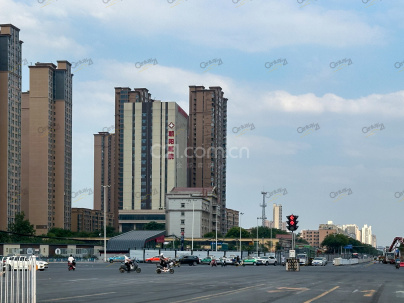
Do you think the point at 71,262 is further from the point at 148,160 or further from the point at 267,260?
the point at 148,160

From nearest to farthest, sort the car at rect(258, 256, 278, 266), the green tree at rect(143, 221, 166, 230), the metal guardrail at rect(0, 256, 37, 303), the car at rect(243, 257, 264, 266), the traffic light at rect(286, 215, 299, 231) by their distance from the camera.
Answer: the metal guardrail at rect(0, 256, 37, 303), the traffic light at rect(286, 215, 299, 231), the car at rect(243, 257, 264, 266), the car at rect(258, 256, 278, 266), the green tree at rect(143, 221, 166, 230)

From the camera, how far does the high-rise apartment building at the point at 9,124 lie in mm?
167750

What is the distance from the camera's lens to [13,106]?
173375mm

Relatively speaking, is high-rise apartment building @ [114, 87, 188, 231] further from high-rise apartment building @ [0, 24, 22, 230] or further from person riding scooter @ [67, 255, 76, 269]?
person riding scooter @ [67, 255, 76, 269]

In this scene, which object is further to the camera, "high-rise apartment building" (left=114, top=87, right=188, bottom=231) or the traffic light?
"high-rise apartment building" (left=114, top=87, right=188, bottom=231)

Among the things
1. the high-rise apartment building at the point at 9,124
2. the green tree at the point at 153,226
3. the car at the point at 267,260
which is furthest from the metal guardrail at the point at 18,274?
the green tree at the point at 153,226

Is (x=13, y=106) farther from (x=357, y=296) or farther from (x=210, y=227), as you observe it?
(x=357, y=296)

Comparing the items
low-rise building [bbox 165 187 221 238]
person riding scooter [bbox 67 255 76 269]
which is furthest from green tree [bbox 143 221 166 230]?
person riding scooter [bbox 67 255 76 269]

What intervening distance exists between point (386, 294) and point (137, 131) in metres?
172

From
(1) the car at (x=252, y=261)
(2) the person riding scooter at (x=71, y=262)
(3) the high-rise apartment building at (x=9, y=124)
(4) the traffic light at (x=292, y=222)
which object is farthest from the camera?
(3) the high-rise apartment building at (x=9, y=124)

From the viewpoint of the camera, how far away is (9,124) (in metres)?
171

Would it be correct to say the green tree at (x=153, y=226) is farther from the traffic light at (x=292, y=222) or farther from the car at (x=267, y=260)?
the traffic light at (x=292, y=222)

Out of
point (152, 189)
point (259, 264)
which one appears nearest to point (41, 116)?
point (152, 189)

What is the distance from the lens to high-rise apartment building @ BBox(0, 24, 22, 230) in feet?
550
